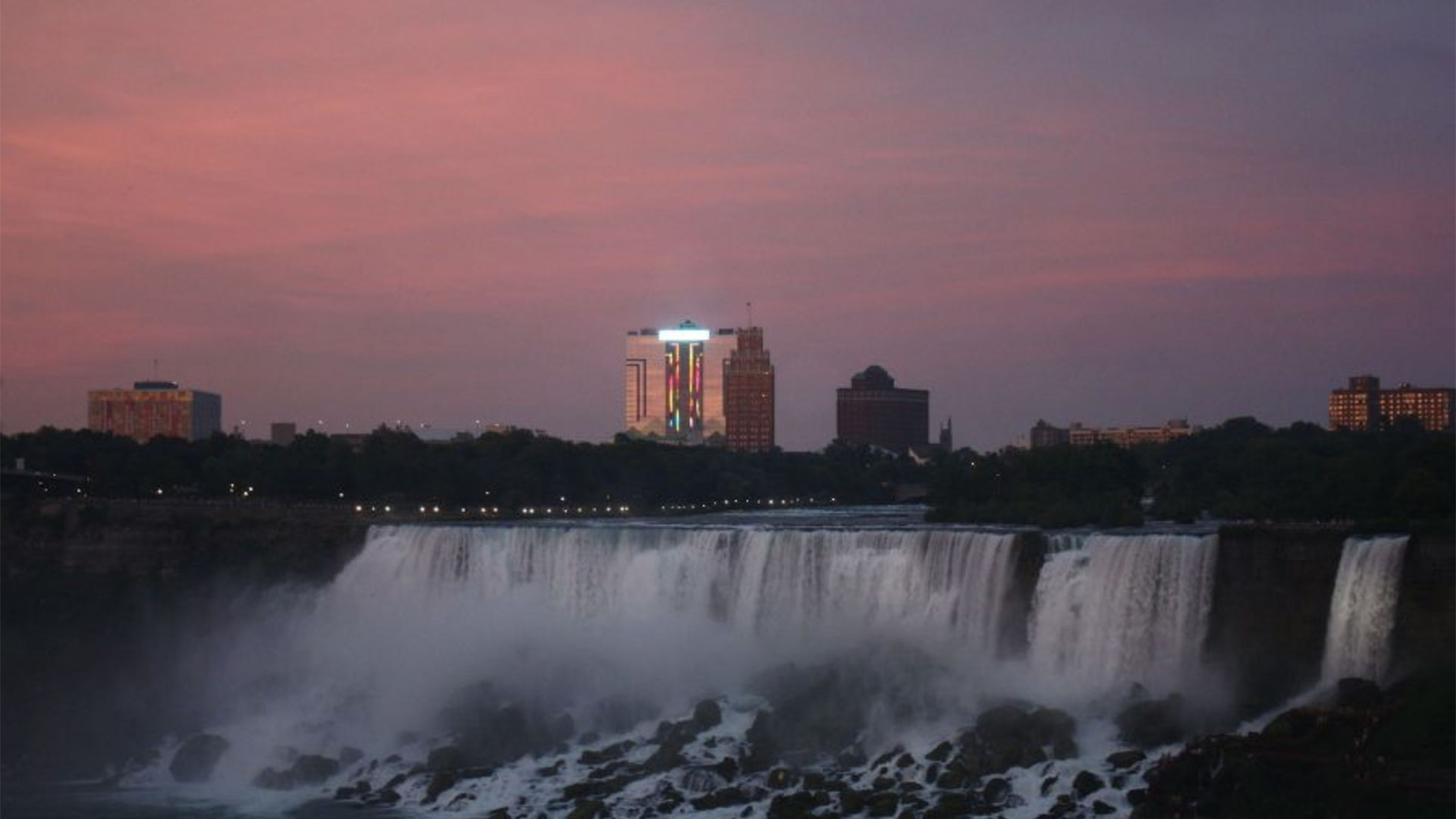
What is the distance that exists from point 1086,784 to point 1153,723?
267 centimetres

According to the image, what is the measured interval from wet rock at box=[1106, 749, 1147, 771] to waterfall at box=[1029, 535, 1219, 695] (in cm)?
363

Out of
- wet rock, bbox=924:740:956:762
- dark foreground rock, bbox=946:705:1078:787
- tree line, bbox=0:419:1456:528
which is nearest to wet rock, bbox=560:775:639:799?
wet rock, bbox=924:740:956:762

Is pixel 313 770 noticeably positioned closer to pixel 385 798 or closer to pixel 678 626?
pixel 385 798

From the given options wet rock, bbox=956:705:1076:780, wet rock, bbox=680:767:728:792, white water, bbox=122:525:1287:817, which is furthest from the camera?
white water, bbox=122:525:1287:817

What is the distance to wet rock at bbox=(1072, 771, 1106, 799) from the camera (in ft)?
111

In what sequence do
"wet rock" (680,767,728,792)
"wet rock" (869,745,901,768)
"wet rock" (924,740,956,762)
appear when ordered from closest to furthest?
"wet rock" (924,740,956,762) → "wet rock" (869,745,901,768) → "wet rock" (680,767,728,792)

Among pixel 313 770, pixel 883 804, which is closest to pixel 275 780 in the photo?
pixel 313 770

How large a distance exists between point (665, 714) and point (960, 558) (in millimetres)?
7490

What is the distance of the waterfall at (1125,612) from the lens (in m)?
38.7

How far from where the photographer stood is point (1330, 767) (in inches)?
1235

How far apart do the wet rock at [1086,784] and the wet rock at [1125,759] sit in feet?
2.02

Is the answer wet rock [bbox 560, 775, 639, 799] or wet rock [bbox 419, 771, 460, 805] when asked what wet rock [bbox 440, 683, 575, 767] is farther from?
wet rock [bbox 560, 775, 639, 799]

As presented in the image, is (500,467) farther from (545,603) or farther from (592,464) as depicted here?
(545,603)

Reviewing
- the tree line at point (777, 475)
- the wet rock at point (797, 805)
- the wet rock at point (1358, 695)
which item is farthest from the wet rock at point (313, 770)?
the tree line at point (777, 475)
